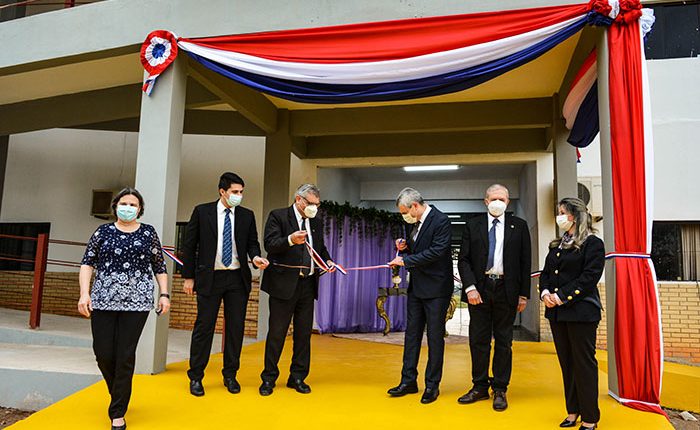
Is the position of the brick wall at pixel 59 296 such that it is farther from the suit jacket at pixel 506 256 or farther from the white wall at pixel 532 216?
the suit jacket at pixel 506 256

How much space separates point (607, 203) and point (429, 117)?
3578 millimetres

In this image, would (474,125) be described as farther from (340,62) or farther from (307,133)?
(340,62)

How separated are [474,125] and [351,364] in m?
3.61

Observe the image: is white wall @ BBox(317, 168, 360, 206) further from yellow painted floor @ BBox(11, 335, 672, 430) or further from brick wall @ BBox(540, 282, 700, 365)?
yellow painted floor @ BBox(11, 335, 672, 430)

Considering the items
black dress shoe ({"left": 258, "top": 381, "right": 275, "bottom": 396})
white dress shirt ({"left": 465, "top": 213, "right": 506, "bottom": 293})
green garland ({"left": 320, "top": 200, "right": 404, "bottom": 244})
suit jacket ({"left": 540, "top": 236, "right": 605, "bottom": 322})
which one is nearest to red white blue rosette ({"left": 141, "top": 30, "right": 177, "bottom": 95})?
black dress shoe ({"left": 258, "top": 381, "right": 275, "bottom": 396})

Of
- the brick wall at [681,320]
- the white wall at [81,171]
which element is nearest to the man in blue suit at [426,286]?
the brick wall at [681,320]

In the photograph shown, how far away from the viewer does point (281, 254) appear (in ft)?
13.5

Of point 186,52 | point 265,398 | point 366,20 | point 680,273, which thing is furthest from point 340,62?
point 680,273

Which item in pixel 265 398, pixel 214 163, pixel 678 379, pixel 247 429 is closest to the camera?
pixel 247 429

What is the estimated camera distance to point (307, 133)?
774cm

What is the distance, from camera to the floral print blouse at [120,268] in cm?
308

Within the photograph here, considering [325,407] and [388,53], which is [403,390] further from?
[388,53]

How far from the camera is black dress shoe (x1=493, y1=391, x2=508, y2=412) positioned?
3582 millimetres

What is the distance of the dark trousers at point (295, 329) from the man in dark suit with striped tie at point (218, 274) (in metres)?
0.23
